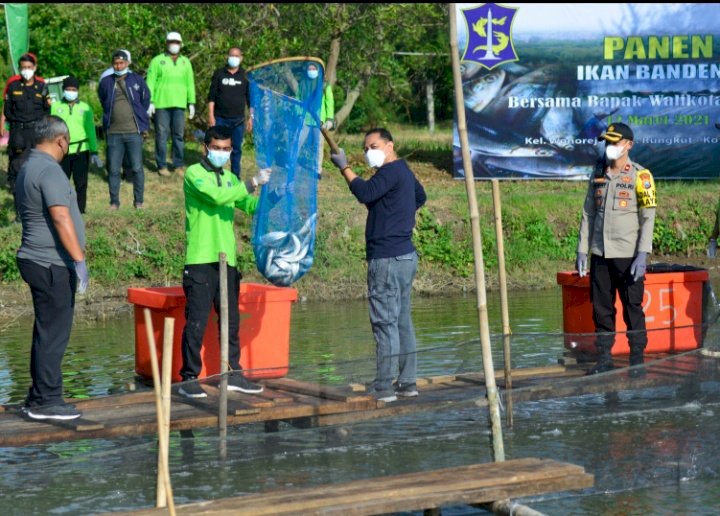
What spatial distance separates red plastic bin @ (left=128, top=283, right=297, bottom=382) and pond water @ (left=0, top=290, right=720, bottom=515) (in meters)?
0.91

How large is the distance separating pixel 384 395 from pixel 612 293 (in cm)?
238

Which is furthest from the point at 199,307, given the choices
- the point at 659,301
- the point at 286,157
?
the point at 659,301

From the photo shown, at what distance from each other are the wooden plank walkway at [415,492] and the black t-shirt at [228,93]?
1164cm

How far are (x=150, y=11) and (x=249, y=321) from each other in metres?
13.2

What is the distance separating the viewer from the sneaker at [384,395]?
8594mm

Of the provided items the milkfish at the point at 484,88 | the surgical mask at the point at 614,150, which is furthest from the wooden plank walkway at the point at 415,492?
the milkfish at the point at 484,88

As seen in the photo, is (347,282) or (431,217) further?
(431,217)

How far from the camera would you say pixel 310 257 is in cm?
997

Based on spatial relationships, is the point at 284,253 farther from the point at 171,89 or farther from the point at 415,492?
the point at 171,89

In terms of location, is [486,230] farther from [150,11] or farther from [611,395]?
[611,395]

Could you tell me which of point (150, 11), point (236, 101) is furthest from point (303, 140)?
point (150, 11)

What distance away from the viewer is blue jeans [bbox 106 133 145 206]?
1795 centimetres

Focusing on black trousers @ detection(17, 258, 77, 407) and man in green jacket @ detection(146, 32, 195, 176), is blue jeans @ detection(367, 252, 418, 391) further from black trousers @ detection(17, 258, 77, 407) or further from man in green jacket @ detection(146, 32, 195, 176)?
man in green jacket @ detection(146, 32, 195, 176)

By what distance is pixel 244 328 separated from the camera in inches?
392
